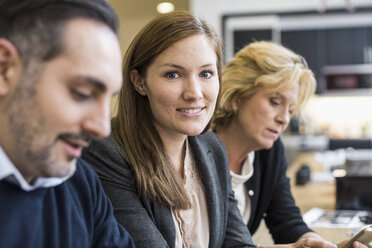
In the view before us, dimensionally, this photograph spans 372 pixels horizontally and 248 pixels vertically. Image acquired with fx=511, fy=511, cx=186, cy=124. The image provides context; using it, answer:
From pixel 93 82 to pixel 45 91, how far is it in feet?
0.21

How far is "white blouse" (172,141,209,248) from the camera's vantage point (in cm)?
133

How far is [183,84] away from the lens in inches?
48.7

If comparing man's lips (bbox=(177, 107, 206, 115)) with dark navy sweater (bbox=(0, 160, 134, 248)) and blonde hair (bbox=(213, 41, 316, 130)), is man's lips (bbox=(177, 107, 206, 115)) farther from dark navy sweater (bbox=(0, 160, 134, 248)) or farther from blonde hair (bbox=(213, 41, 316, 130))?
blonde hair (bbox=(213, 41, 316, 130))

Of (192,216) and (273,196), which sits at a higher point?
(192,216)

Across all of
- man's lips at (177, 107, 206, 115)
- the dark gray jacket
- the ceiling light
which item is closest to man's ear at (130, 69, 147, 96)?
man's lips at (177, 107, 206, 115)

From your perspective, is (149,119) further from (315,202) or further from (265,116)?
(315,202)

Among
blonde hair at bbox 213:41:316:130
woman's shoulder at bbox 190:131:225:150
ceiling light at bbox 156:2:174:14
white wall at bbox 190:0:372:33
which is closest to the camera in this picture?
woman's shoulder at bbox 190:131:225:150

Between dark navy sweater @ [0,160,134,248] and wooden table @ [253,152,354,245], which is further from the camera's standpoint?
A: wooden table @ [253,152,354,245]

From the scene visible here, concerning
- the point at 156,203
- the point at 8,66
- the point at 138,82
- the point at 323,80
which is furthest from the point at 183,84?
the point at 323,80

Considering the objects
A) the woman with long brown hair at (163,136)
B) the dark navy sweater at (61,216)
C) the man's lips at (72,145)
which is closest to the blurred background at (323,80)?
the woman with long brown hair at (163,136)

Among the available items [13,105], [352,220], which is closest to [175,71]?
[13,105]

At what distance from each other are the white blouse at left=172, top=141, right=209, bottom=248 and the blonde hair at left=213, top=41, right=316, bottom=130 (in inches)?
16.5

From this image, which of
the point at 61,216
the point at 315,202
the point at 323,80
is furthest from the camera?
the point at 323,80

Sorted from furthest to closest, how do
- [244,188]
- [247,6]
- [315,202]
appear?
1. [247,6]
2. [315,202]
3. [244,188]
